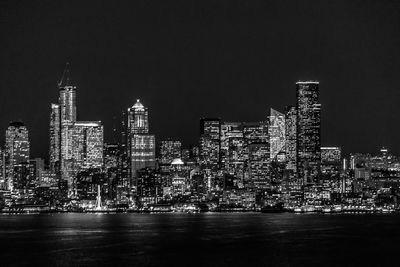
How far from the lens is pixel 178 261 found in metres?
83.1

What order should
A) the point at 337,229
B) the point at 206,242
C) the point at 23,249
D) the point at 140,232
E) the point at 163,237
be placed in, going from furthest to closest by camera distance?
1. the point at 337,229
2. the point at 140,232
3. the point at 163,237
4. the point at 206,242
5. the point at 23,249

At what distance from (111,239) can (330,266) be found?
39379 mm

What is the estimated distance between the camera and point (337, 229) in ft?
447

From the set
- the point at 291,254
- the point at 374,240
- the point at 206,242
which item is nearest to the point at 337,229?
the point at 374,240

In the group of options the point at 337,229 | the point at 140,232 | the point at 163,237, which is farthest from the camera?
the point at 337,229

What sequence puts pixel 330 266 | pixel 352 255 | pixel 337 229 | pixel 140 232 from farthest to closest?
pixel 337 229
pixel 140 232
pixel 352 255
pixel 330 266

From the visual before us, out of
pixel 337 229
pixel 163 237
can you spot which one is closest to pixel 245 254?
pixel 163 237

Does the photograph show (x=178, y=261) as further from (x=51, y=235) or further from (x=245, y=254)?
(x=51, y=235)

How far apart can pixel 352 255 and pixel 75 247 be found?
30575 mm

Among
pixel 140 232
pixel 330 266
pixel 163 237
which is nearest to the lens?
pixel 330 266

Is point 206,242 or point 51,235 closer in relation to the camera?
point 206,242

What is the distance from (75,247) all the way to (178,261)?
18.9m

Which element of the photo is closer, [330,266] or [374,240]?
[330,266]

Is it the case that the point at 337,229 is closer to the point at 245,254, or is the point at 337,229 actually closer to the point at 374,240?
the point at 374,240
